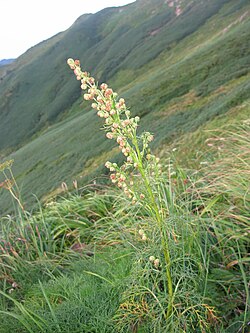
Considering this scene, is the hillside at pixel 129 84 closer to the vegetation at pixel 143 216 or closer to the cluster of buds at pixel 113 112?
the vegetation at pixel 143 216

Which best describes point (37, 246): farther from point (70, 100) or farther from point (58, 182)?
point (70, 100)

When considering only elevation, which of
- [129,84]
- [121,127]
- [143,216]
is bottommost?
[129,84]

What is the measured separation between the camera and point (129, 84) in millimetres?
58500

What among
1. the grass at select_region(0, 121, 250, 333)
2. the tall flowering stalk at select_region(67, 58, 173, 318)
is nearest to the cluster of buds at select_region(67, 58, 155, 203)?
the tall flowering stalk at select_region(67, 58, 173, 318)

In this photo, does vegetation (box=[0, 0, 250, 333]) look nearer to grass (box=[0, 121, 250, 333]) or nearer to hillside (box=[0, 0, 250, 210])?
grass (box=[0, 121, 250, 333])

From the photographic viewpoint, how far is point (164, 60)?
194 ft

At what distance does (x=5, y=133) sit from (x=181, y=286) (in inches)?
3400

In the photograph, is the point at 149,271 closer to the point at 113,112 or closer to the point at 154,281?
the point at 154,281

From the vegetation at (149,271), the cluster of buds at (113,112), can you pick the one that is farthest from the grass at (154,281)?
the cluster of buds at (113,112)

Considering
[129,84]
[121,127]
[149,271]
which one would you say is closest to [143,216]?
[149,271]

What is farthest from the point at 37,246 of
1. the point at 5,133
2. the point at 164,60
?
the point at 5,133

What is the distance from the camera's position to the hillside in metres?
22.3

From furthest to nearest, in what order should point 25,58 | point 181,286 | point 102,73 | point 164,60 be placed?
point 25,58, point 102,73, point 164,60, point 181,286

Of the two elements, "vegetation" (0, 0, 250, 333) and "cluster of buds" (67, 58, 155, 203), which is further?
"vegetation" (0, 0, 250, 333)
